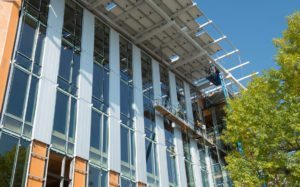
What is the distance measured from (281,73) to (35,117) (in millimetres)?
10498

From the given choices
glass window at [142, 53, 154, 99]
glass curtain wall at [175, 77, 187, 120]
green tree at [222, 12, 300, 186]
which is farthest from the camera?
glass curtain wall at [175, 77, 187, 120]

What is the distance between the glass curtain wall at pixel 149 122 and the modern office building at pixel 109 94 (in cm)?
9

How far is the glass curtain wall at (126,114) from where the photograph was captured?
64.1ft

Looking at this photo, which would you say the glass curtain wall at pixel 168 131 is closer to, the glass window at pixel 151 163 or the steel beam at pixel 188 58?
the steel beam at pixel 188 58

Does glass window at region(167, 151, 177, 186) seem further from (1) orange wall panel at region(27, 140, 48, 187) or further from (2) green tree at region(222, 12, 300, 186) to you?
(1) orange wall panel at region(27, 140, 48, 187)

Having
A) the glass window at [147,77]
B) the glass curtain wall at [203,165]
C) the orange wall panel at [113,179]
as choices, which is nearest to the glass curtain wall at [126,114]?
the orange wall panel at [113,179]

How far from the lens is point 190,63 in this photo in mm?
29266

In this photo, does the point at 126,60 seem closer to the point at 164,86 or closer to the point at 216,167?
the point at 164,86

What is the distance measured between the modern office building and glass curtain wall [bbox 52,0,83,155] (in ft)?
0.20

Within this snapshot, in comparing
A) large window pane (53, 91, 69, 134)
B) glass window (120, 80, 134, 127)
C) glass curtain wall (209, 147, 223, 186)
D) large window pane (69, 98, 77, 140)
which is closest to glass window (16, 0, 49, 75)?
large window pane (53, 91, 69, 134)

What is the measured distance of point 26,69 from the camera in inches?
639

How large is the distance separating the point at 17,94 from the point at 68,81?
11.4ft

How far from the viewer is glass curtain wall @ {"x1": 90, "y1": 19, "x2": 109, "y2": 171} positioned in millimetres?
18016

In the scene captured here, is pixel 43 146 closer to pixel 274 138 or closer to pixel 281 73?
pixel 274 138
